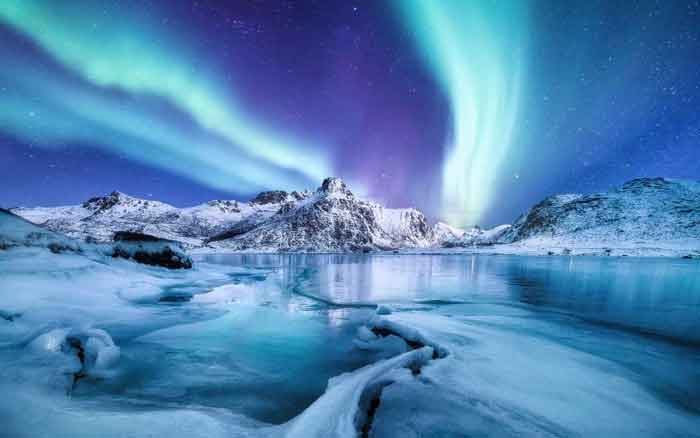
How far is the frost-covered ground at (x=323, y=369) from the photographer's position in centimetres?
334

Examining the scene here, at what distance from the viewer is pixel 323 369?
5.52 metres

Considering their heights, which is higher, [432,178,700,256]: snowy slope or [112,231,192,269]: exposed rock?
[432,178,700,256]: snowy slope

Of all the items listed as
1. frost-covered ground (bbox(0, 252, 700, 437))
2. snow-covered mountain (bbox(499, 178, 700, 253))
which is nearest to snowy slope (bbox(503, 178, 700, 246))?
snow-covered mountain (bbox(499, 178, 700, 253))

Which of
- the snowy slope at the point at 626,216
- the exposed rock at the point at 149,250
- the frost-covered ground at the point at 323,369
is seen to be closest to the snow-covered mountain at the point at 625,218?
the snowy slope at the point at 626,216

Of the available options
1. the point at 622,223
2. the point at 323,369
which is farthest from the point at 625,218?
the point at 323,369

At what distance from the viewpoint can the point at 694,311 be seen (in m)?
10.9

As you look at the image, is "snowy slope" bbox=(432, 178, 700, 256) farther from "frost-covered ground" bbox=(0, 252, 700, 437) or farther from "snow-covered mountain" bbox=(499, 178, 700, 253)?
"frost-covered ground" bbox=(0, 252, 700, 437)

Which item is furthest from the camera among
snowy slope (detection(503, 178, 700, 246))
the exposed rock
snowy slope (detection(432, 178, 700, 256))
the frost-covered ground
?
snowy slope (detection(503, 178, 700, 246))

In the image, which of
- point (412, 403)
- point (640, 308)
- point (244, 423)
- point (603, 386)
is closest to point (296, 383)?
point (244, 423)

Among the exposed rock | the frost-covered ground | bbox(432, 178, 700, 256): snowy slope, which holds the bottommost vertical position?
the frost-covered ground

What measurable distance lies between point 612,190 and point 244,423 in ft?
788

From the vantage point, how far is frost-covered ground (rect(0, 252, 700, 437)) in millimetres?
3342

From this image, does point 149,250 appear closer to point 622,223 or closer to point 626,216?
point 622,223

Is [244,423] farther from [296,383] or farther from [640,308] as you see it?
[640,308]
